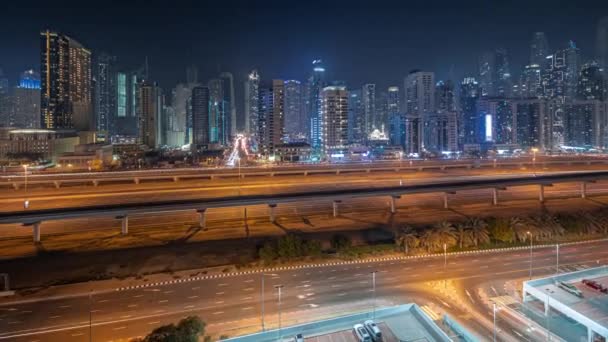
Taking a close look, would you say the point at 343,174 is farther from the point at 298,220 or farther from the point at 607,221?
the point at 607,221

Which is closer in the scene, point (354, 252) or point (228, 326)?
point (228, 326)

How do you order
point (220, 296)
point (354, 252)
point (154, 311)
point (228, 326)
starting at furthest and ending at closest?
1. point (354, 252)
2. point (220, 296)
3. point (154, 311)
4. point (228, 326)

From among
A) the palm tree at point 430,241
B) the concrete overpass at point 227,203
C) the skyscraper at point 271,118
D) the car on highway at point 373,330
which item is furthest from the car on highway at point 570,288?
the skyscraper at point 271,118

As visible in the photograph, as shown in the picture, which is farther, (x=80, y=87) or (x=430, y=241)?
(x=80, y=87)

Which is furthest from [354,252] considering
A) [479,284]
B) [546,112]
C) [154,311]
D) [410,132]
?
[546,112]

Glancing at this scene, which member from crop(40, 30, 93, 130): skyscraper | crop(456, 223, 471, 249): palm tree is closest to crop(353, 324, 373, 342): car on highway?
crop(456, 223, 471, 249): palm tree

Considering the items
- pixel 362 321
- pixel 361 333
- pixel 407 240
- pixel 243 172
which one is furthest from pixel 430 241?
pixel 243 172

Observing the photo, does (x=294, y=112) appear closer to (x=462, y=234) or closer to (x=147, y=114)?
(x=147, y=114)

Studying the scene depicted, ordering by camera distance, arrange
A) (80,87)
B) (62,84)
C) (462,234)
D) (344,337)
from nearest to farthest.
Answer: (344,337) → (462,234) → (62,84) → (80,87)
